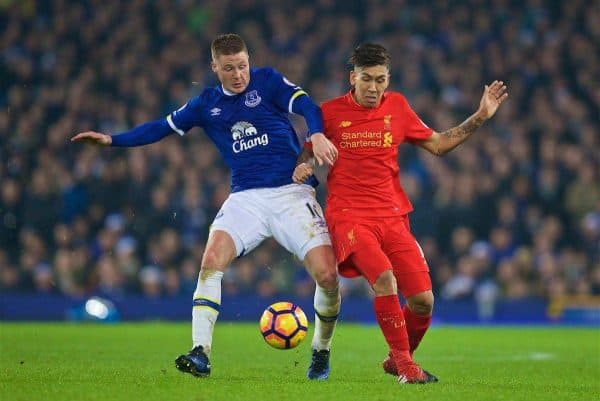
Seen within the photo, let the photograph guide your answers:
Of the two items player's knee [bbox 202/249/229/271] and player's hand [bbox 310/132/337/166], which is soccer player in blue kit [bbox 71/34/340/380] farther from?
player's hand [bbox 310/132/337/166]

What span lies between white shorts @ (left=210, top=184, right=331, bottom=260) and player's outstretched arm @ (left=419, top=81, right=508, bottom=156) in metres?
1.02

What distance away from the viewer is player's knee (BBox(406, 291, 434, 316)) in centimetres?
845

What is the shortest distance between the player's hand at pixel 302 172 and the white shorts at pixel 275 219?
1.24 ft

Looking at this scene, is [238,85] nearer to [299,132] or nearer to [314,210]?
[314,210]

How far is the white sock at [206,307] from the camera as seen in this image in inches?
322

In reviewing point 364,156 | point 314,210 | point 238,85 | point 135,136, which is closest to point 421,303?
point 314,210

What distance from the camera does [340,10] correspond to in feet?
76.2

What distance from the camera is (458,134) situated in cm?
874

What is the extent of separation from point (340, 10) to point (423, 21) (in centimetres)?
170

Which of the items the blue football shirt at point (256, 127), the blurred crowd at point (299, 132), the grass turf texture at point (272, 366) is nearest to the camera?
the grass turf texture at point (272, 366)

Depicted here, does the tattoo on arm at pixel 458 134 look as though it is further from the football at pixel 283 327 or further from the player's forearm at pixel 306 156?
the football at pixel 283 327

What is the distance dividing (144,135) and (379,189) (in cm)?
185

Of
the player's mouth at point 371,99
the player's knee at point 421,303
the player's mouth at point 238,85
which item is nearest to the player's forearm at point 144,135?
the player's mouth at point 238,85

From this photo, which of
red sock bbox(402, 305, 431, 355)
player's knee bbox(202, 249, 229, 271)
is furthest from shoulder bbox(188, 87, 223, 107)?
red sock bbox(402, 305, 431, 355)
